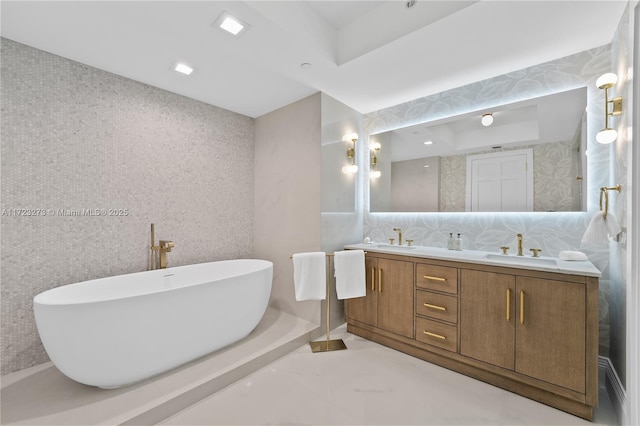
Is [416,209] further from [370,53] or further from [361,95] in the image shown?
[370,53]

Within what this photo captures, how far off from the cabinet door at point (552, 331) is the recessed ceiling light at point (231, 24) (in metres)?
2.50

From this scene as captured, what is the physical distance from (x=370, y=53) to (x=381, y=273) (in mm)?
1846

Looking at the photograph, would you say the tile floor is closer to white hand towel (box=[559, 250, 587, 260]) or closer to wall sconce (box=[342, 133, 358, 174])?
white hand towel (box=[559, 250, 587, 260])

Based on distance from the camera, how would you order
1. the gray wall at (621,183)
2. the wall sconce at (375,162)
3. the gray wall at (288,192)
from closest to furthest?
the gray wall at (621,183)
the gray wall at (288,192)
the wall sconce at (375,162)

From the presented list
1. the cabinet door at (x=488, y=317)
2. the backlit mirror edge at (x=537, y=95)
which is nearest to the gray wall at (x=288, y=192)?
the backlit mirror edge at (x=537, y=95)

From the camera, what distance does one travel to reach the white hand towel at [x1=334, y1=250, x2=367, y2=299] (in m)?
2.49

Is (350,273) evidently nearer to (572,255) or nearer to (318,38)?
(572,255)

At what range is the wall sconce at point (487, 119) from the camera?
2.43 meters

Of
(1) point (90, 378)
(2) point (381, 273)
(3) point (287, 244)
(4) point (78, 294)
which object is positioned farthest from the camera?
(3) point (287, 244)

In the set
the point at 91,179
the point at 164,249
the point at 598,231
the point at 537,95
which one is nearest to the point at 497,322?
the point at 598,231

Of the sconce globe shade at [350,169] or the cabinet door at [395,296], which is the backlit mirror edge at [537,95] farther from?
the cabinet door at [395,296]

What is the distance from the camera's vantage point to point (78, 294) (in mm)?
2016

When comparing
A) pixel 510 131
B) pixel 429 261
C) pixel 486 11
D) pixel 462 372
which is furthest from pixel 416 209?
pixel 486 11

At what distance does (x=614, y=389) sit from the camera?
1707 mm
